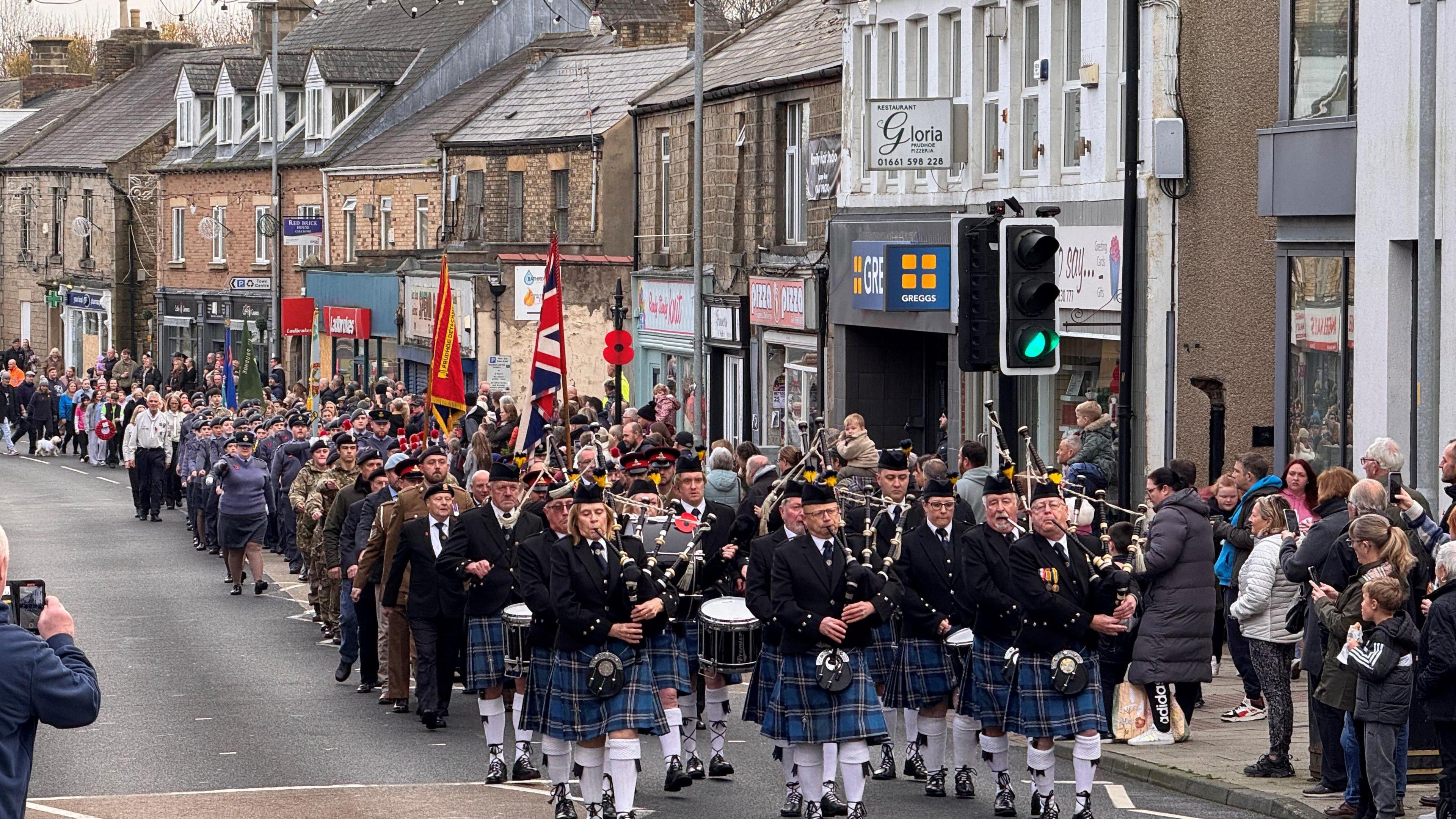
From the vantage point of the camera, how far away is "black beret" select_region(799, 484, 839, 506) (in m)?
11.4

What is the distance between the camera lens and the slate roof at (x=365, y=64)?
53.9 meters

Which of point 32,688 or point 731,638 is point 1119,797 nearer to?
point 731,638

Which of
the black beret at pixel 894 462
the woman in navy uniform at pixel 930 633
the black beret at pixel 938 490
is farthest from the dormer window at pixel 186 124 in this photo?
the woman in navy uniform at pixel 930 633

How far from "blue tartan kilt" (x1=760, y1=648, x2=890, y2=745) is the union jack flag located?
814cm

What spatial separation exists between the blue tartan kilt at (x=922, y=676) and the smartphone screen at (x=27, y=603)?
6086 millimetres

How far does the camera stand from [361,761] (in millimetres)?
13680

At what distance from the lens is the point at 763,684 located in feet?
38.5

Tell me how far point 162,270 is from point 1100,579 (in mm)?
54184

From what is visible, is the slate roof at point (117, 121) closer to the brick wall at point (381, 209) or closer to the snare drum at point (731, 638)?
the brick wall at point (381, 209)

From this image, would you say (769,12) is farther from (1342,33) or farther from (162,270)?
(162,270)

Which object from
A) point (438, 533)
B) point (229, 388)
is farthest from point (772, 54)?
point (438, 533)

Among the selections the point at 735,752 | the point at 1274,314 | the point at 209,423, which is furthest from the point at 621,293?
the point at 735,752

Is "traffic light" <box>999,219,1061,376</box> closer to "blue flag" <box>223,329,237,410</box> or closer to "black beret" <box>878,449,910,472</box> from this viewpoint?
"black beret" <box>878,449,910,472</box>

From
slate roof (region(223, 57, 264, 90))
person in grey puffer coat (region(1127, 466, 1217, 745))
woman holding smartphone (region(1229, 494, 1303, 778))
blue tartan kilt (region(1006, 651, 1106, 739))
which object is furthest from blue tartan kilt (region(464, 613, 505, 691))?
slate roof (region(223, 57, 264, 90))
